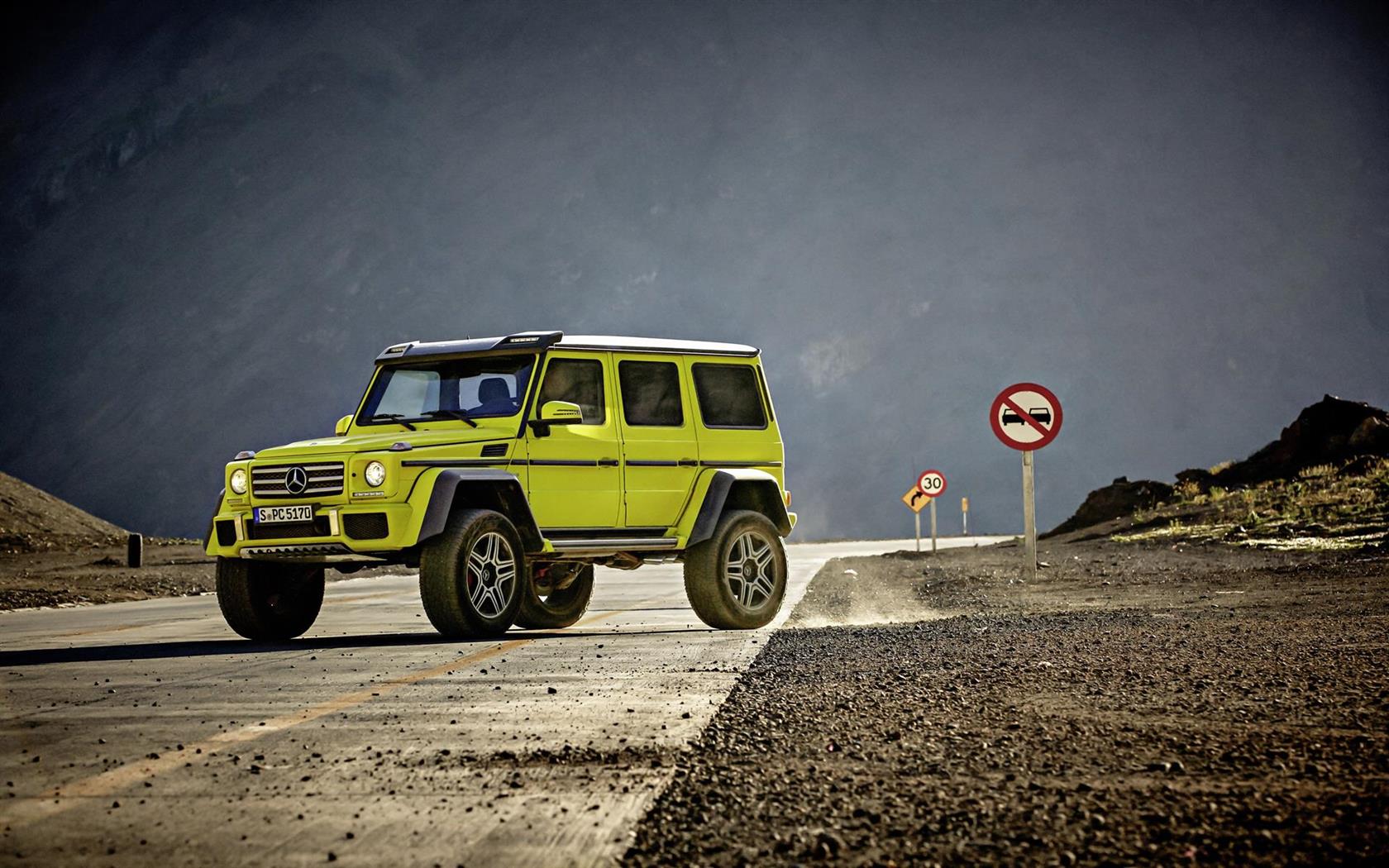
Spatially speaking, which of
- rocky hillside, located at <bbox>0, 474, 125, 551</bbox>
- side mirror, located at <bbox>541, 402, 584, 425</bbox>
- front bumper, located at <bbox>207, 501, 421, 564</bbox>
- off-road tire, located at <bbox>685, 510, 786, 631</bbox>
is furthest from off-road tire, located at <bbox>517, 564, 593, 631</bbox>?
rocky hillside, located at <bbox>0, 474, 125, 551</bbox>

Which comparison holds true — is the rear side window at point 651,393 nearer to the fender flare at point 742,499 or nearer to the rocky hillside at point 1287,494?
the fender flare at point 742,499

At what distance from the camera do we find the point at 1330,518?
98.0ft

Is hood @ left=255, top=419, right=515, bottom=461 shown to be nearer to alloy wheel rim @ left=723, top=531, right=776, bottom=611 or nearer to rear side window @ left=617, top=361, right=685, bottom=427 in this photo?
rear side window @ left=617, top=361, right=685, bottom=427

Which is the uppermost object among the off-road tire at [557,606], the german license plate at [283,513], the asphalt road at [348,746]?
the german license plate at [283,513]

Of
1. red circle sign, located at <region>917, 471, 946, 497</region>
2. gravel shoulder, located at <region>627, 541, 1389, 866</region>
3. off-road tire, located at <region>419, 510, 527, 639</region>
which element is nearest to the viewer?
gravel shoulder, located at <region>627, 541, 1389, 866</region>

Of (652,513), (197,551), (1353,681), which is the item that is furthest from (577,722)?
(197,551)

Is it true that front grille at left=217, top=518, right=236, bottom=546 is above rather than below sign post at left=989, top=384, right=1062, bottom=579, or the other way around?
below

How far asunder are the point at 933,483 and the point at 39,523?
2894 centimetres

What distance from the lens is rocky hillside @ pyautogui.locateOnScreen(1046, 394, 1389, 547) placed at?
29.5 metres

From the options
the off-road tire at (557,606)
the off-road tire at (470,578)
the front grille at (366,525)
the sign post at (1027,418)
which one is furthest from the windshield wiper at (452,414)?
the sign post at (1027,418)

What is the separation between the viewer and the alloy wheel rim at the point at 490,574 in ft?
38.5

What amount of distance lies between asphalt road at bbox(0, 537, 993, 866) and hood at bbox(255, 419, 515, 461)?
5.09 feet

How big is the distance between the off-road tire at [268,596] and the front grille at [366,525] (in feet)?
4.16

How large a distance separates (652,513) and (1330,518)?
2120 centimetres
